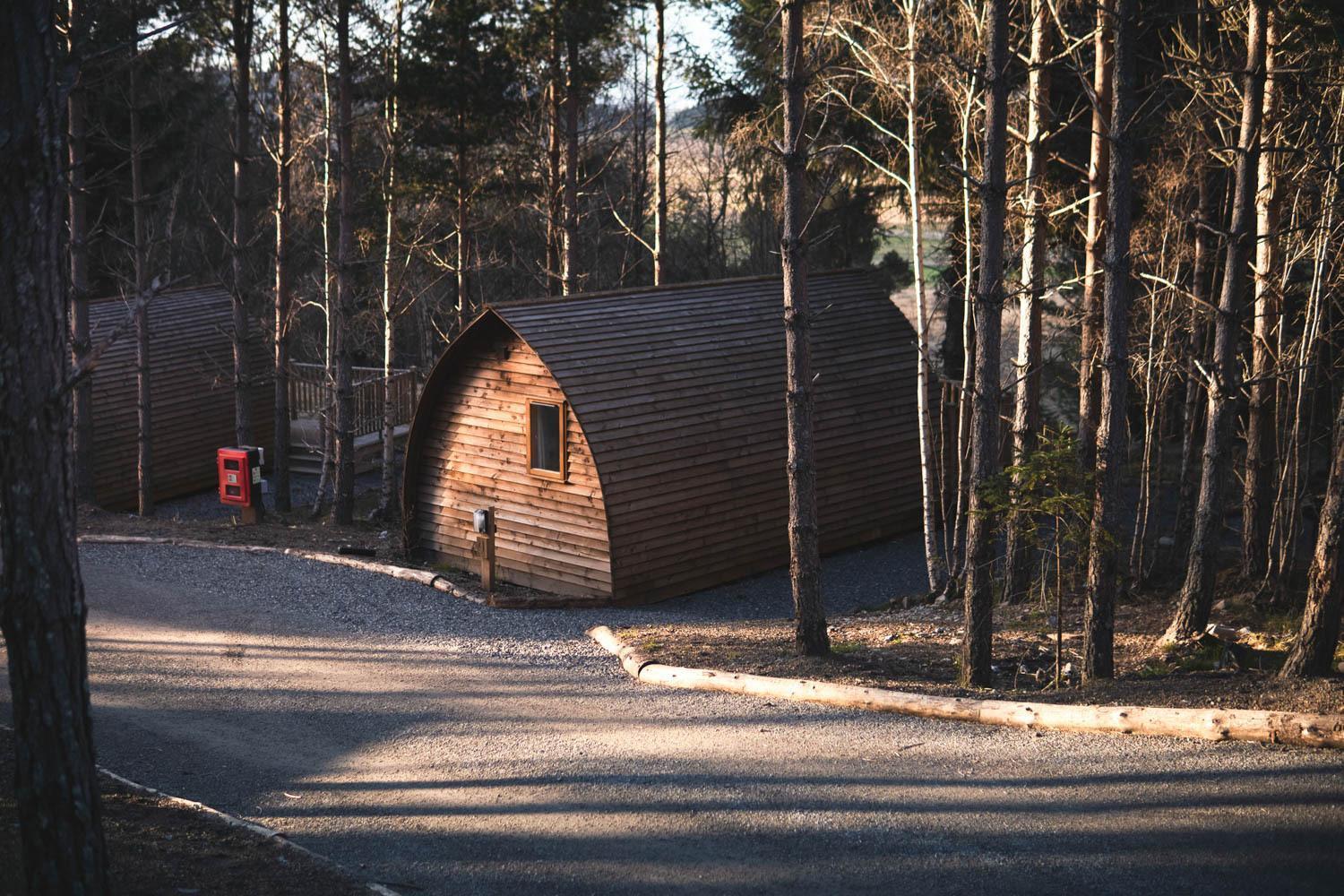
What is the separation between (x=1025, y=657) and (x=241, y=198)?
16.1 m

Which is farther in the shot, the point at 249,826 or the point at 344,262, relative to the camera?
the point at 344,262

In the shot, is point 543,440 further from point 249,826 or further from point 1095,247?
point 249,826

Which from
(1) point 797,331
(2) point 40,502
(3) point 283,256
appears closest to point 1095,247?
(1) point 797,331

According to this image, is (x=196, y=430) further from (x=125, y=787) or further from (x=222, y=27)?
(x=125, y=787)

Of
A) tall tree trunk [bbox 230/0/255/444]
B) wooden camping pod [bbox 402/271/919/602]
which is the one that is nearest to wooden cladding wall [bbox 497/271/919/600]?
wooden camping pod [bbox 402/271/919/602]

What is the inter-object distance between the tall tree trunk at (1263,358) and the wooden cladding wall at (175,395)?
18365 millimetres

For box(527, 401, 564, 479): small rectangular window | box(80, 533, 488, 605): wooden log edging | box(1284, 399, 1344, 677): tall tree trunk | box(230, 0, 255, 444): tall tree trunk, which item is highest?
box(230, 0, 255, 444): tall tree trunk

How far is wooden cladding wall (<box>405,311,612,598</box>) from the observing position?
597 inches

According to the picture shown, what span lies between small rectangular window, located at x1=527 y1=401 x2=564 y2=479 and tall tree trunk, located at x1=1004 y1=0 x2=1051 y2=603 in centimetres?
612

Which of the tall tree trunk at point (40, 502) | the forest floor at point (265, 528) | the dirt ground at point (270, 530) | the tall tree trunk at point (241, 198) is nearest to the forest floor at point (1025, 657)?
the tall tree trunk at point (40, 502)

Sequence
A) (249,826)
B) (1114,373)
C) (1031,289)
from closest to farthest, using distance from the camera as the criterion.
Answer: (249,826)
(1114,373)
(1031,289)

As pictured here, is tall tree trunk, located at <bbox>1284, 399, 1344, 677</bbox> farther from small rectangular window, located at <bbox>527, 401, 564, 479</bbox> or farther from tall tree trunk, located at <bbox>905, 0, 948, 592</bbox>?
small rectangular window, located at <bbox>527, 401, 564, 479</bbox>

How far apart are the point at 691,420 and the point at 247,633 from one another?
6529 millimetres

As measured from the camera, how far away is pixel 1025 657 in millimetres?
11039
